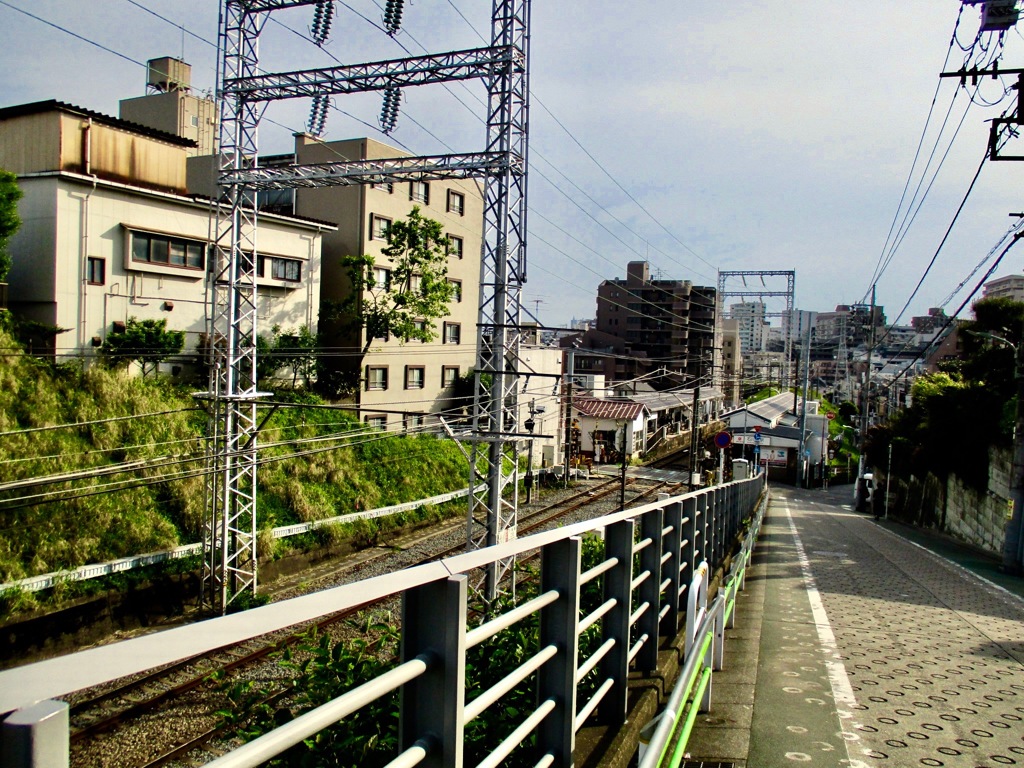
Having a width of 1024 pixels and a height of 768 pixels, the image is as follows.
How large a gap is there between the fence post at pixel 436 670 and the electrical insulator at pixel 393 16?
15.2 meters

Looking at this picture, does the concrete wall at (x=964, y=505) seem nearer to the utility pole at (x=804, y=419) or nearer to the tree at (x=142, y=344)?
the utility pole at (x=804, y=419)

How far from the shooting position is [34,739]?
87cm

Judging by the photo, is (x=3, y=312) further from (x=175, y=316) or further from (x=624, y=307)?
(x=624, y=307)

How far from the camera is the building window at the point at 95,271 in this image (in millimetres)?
17906

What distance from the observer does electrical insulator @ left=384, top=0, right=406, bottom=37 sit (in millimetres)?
14594

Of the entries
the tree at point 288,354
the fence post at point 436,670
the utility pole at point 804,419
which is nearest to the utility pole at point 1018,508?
the fence post at point 436,670

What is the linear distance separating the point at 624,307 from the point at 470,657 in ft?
245

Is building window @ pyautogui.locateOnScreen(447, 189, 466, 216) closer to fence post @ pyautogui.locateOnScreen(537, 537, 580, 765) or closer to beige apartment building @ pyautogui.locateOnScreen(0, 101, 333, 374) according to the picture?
beige apartment building @ pyautogui.locateOnScreen(0, 101, 333, 374)

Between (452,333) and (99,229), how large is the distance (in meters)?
15.1

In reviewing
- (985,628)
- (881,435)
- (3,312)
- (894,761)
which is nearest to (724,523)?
(985,628)

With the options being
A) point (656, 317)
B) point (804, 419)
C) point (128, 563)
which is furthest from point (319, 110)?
point (656, 317)

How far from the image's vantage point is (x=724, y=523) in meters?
9.15

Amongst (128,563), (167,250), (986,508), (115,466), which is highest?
(167,250)

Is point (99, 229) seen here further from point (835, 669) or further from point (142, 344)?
point (835, 669)
